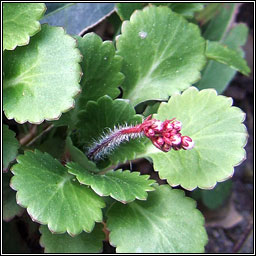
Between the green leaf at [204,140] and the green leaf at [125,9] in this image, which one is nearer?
the green leaf at [204,140]

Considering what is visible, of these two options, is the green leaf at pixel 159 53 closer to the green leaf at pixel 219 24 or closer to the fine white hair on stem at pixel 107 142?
the fine white hair on stem at pixel 107 142

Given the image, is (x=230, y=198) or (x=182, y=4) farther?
(x=230, y=198)

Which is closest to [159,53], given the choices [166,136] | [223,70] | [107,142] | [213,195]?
[107,142]

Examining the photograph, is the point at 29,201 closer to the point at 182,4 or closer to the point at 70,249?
the point at 70,249

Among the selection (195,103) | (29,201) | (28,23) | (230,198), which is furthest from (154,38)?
(230,198)

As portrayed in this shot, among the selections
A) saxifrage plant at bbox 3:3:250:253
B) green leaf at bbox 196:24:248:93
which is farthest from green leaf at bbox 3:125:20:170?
green leaf at bbox 196:24:248:93

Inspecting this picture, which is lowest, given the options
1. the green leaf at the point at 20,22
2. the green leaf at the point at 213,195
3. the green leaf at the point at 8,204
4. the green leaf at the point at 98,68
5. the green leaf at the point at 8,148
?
the green leaf at the point at 213,195

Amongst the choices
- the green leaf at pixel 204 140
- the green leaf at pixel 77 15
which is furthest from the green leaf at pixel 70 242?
the green leaf at pixel 77 15

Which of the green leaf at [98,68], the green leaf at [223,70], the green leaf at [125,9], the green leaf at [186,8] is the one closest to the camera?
the green leaf at [98,68]
